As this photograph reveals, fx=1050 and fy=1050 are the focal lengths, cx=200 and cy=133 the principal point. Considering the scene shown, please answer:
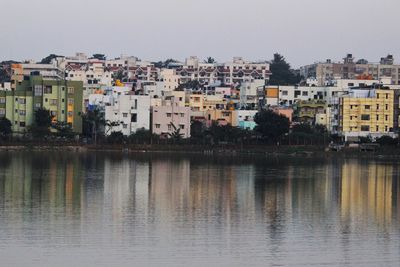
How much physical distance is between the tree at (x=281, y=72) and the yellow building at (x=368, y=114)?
106 feet

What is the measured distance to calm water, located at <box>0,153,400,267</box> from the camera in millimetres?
19141

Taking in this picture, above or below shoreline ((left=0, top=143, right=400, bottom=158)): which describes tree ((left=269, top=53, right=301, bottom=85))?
above

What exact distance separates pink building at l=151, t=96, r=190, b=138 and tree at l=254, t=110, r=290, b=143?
180 inches

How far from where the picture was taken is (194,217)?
24.8m

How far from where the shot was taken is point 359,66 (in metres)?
99.7

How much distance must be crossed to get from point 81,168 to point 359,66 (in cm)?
6114

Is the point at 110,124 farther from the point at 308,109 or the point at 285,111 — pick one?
the point at 308,109

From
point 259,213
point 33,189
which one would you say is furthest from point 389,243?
point 33,189

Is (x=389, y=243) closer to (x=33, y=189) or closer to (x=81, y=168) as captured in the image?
(x=33, y=189)

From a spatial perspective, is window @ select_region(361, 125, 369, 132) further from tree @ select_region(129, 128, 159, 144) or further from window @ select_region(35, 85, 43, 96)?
window @ select_region(35, 85, 43, 96)

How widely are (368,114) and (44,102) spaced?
64.2 ft

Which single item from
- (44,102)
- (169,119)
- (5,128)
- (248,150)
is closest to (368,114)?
(248,150)

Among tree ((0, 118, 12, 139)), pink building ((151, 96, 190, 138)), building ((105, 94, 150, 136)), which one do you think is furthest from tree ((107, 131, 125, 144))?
tree ((0, 118, 12, 139))

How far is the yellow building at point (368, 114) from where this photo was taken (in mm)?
63938
